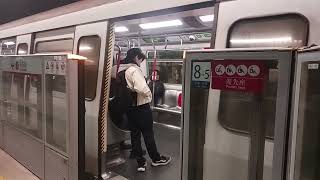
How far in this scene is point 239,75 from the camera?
161 centimetres

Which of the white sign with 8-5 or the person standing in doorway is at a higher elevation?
the white sign with 8-5

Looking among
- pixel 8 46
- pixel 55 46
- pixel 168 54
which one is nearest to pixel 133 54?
pixel 55 46

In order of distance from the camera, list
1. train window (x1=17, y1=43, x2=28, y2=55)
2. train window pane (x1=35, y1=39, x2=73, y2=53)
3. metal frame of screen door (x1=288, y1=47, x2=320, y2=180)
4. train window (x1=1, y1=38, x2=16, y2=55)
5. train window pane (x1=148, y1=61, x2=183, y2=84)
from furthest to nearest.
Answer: train window pane (x1=148, y1=61, x2=183, y2=84)
train window (x1=1, y1=38, x2=16, y2=55)
train window (x1=17, y1=43, x2=28, y2=55)
train window pane (x1=35, y1=39, x2=73, y2=53)
metal frame of screen door (x1=288, y1=47, x2=320, y2=180)

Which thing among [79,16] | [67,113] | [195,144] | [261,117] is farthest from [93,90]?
[261,117]

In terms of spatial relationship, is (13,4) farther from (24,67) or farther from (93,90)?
(93,90)

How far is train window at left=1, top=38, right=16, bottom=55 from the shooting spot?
594 cm

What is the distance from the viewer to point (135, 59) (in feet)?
13.3

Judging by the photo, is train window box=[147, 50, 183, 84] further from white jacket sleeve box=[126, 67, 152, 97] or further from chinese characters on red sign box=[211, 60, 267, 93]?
chinese characters on red sign box=[211, 60, 267, 93]

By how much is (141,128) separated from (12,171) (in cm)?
186

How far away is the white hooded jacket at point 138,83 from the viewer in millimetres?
3902

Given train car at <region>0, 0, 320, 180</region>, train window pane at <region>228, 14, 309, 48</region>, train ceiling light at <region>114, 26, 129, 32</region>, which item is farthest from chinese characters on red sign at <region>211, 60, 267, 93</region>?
train ceiling light at <region>114, 26, 129, 32</region>

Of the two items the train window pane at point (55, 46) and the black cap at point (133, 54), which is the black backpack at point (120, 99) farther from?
the train window pane at point (55, 46)

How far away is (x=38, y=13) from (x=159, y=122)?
389 cm

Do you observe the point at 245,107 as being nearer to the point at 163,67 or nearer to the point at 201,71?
the point at 201,71
